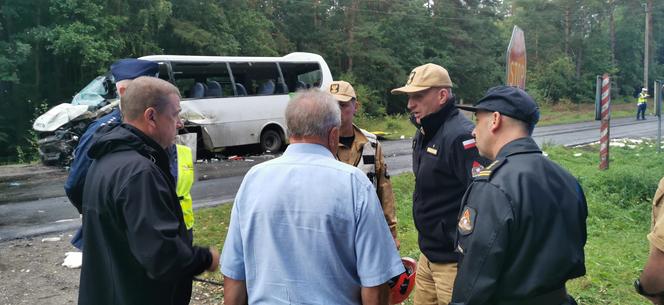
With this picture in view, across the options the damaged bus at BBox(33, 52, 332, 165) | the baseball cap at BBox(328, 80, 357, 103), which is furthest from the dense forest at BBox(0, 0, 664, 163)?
the baseball cap at BBox(328, 80, 357, 103)

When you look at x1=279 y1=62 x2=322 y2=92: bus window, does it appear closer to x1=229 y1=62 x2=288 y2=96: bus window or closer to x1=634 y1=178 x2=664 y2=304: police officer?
x1=229 y1=62 x2=288 y2=96: bus window

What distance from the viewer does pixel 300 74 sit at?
17.3m

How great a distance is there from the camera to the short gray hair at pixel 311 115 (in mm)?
2182

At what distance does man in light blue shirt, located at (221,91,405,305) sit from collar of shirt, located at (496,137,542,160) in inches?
22.9

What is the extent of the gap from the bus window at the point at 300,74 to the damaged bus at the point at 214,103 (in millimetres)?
31

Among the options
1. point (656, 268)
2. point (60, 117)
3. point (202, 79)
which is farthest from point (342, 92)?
point (202, 79)

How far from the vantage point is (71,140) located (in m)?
12.6

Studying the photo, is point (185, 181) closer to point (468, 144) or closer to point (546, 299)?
point (468, 144)

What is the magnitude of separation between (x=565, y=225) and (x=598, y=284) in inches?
136

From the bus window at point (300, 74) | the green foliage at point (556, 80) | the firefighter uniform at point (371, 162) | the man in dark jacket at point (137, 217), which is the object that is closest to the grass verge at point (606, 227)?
the firefighter uniform at point (371, 162)

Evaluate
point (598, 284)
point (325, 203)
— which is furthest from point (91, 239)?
point (598, 284)

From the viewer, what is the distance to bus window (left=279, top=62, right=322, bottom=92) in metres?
16.9

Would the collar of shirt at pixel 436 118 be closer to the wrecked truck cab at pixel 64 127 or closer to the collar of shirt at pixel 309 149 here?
the collar of shirt at pixel 309 149

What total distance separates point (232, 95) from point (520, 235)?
13.8 meters
